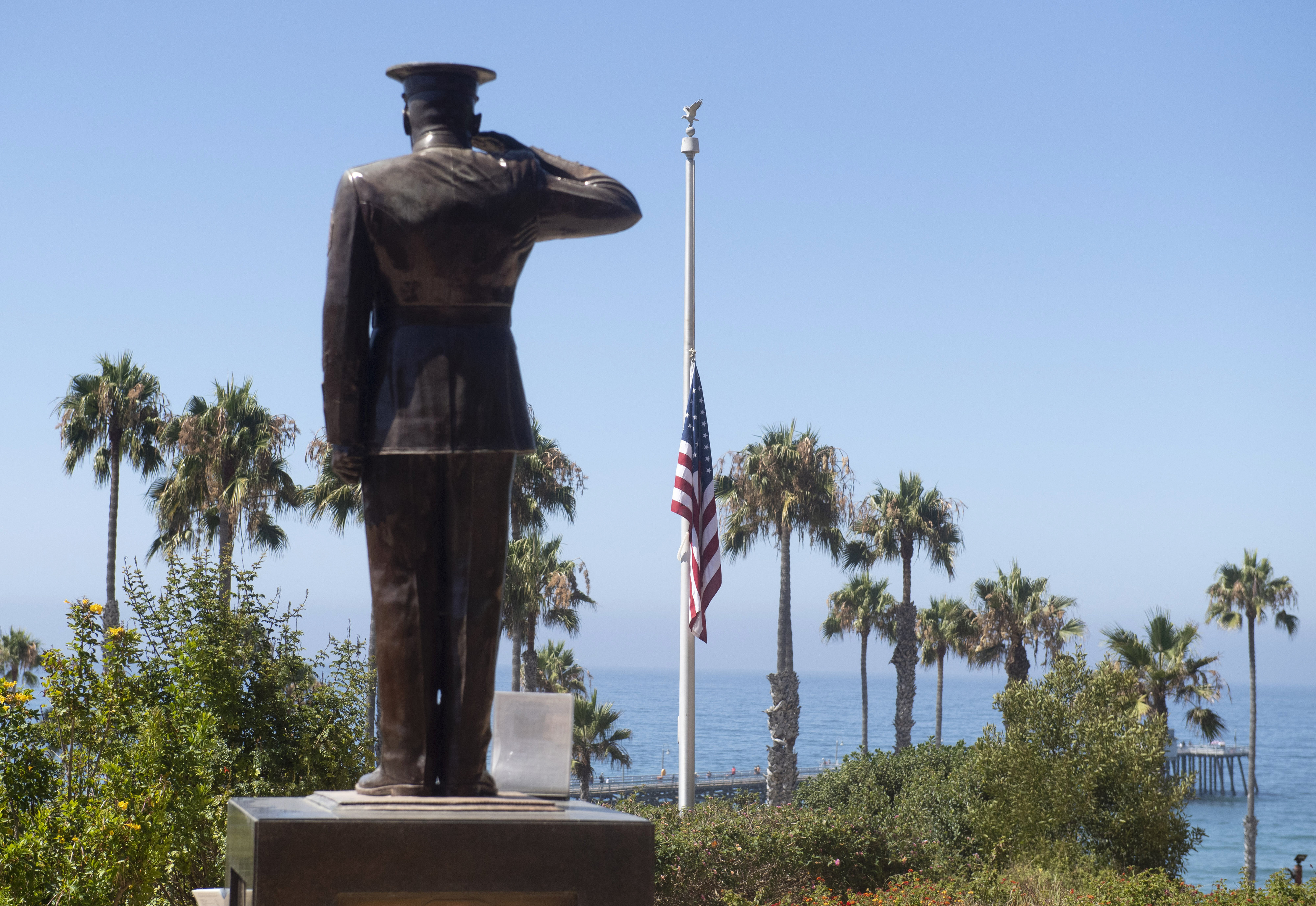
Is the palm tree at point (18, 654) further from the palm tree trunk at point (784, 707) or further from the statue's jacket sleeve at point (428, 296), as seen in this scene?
the statue's jacket sleeve at point (428, 296)

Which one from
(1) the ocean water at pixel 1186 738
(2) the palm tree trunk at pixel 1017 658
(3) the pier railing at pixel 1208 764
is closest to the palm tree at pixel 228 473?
(1) the ocean water at pixel 1186 738

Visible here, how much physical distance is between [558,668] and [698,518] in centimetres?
2656

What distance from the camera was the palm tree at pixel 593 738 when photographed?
3819 cm

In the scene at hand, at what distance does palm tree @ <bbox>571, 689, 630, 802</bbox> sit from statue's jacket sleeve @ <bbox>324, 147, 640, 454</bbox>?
109 feet

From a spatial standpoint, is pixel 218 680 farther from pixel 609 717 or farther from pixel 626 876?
pixel 609 717

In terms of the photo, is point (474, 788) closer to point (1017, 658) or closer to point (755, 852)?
point (755, 852)

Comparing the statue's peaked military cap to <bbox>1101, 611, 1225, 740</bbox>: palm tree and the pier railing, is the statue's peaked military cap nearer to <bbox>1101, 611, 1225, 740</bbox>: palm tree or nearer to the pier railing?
<bbox>1101, 611, 1225, 740</bbox>: palm tree

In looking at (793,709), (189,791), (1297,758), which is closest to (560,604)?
(793,709)

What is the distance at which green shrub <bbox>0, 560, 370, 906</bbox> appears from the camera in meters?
7.88

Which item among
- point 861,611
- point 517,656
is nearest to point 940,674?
point 861,611

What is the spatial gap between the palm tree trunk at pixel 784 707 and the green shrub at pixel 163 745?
70.1ft

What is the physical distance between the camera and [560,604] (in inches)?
1272

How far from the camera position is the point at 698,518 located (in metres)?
15.2

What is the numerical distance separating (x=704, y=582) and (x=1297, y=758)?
18729cm
